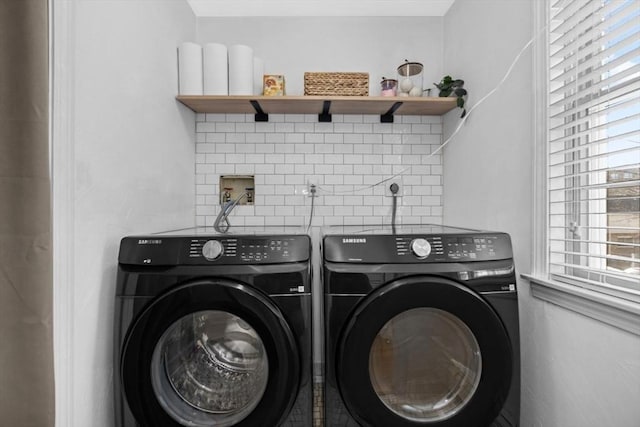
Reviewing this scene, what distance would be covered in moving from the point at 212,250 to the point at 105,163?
1.63 ft

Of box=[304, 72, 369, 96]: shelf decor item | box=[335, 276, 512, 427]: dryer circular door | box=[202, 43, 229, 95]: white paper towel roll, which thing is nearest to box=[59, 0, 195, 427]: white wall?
box=[202, 43, 229, 95]: white paper towel roll

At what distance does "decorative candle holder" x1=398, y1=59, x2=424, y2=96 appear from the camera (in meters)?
2.06

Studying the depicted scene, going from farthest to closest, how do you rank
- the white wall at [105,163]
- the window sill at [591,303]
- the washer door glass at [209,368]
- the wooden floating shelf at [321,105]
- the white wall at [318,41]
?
the white wall at [318,41] → the wooden floating shelf at [321,105] → the washer door glass at [209,368] → the white wall at [105,163] → the window sill at [591,303]

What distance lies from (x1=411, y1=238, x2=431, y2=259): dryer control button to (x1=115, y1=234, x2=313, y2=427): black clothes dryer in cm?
38

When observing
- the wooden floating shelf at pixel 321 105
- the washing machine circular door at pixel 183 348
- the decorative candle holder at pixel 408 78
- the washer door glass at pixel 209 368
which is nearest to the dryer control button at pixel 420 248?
the washing machine circular door at pixel 183 348

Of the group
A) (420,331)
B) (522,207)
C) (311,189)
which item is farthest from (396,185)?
(420,331)

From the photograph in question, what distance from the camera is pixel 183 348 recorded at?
1.34m

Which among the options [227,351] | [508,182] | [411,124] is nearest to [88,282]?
[227,351]

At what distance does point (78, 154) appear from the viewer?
119 centimetres

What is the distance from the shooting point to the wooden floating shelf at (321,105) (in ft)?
6.43

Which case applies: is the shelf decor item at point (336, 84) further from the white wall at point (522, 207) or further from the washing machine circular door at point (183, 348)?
the washing machine circular door at point (183, 348)

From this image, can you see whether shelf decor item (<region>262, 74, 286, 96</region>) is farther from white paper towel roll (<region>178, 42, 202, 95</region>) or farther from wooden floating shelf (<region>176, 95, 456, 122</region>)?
white paper towel roll (<region>178, 42, 202, 95</region>)

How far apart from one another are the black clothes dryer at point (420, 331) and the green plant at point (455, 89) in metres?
0.92

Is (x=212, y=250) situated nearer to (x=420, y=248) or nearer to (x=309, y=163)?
(x=420, y=248)
